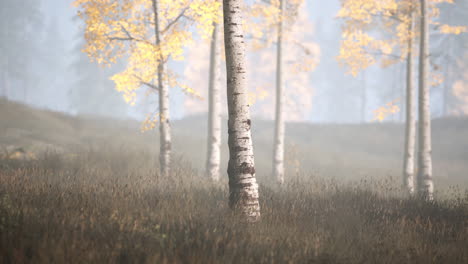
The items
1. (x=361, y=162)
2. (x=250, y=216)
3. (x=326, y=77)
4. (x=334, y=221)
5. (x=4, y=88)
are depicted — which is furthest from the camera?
(x=326, y=77)

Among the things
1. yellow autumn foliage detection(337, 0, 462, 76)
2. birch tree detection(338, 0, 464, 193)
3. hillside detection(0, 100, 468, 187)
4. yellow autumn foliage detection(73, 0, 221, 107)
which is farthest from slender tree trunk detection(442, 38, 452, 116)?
yellow autumn foliage detection(73, 0, 221, 107)

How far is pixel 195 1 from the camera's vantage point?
926 centimetres

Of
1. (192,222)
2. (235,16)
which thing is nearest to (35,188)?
(192,222)

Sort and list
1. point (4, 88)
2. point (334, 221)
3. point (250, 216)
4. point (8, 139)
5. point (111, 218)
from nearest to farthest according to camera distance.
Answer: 1. point (111, 218)
2. point (250, 216)
3. point (334, 221)
4. point (8, 139)
5. point (4, 88)

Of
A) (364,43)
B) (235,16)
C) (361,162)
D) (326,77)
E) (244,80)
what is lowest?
(361,162)

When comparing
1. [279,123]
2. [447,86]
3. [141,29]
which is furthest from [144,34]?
[447,86]

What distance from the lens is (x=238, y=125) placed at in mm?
5363

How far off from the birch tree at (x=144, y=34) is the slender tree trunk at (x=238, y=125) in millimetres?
3963

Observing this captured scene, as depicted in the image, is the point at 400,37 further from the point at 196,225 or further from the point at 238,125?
the point at 196,225

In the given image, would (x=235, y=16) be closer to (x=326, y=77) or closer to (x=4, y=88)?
(x=4, y=88)

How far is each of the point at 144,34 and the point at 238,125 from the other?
6091mm

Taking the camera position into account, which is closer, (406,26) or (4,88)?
A: (406,26)

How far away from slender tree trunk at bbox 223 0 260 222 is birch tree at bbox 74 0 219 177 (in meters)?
3.96

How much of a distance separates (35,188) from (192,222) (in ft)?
8.90
